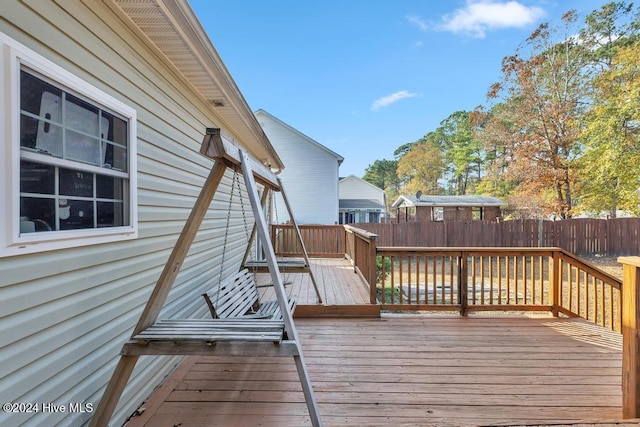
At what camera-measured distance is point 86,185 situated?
1749 mm

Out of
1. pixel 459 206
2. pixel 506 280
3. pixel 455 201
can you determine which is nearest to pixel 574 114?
pixel 459 206

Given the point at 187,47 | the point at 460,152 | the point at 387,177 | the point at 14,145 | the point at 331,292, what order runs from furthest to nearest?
the point at 387,177 → the point at 460,152 → the point at 331,292 → the point at 187,47 → the point at 14,145

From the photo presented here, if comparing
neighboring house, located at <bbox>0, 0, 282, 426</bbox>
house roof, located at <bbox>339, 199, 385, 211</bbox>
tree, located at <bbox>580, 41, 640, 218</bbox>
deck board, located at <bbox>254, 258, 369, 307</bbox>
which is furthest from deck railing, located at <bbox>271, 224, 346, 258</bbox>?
house roof, located at <bbox>339, 199, 385, 211</bbox>

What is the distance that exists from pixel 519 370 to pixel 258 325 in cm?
246

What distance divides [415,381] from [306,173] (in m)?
13.4

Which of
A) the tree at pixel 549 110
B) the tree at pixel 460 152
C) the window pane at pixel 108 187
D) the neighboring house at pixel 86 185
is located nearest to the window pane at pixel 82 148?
the neighboring house at pixel 86 185

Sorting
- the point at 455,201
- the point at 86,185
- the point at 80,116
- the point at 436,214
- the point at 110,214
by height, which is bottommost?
the point at 436,214

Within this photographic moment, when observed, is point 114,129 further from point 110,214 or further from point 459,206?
point 459,206

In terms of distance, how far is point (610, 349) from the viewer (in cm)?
307

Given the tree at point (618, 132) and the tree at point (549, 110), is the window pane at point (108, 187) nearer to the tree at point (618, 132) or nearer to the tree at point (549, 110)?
the tree at point (618, 132)

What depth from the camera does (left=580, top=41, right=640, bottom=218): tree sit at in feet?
37.4

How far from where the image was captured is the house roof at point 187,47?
1992mm

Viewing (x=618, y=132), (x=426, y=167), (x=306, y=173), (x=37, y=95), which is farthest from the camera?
(x=426, y=167)

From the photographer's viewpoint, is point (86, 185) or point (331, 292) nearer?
point (86, 185)
